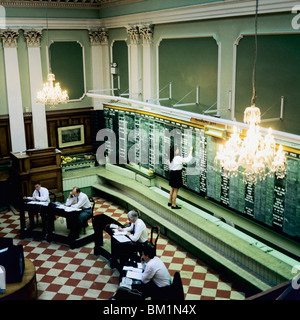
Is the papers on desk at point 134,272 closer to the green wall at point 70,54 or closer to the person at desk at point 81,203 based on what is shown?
the person at desk at point 81,203

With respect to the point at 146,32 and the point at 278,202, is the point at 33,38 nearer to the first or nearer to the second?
the point at 146,32

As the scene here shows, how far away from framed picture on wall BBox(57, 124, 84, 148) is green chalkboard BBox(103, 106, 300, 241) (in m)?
1.18

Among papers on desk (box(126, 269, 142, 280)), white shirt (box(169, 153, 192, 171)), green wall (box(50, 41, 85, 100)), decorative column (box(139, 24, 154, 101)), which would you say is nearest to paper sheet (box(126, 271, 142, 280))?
papers on desk (box(126, 269, 142, 280))

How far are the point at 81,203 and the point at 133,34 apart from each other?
5285mm

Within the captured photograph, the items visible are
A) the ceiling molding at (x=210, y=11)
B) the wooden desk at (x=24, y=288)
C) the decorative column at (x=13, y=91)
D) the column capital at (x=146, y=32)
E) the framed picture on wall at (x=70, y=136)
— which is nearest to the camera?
the wooden desk at (x=24, y=288)

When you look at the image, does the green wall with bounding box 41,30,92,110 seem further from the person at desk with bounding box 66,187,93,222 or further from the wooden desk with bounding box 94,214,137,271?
the wooden desk with bounding box 94,214,137,271

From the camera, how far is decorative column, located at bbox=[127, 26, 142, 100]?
38.8ft

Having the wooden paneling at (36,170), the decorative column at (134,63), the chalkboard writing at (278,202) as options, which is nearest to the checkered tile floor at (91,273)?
the chalkboard writing at (278,202)

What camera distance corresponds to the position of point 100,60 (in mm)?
14062

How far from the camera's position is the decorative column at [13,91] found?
40.4 feet

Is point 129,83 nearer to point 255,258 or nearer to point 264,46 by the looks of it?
point 264,46

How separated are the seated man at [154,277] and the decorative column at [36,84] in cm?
780

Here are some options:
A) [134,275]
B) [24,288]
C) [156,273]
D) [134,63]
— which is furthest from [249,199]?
[134,63]

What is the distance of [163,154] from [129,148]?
6.15ft
